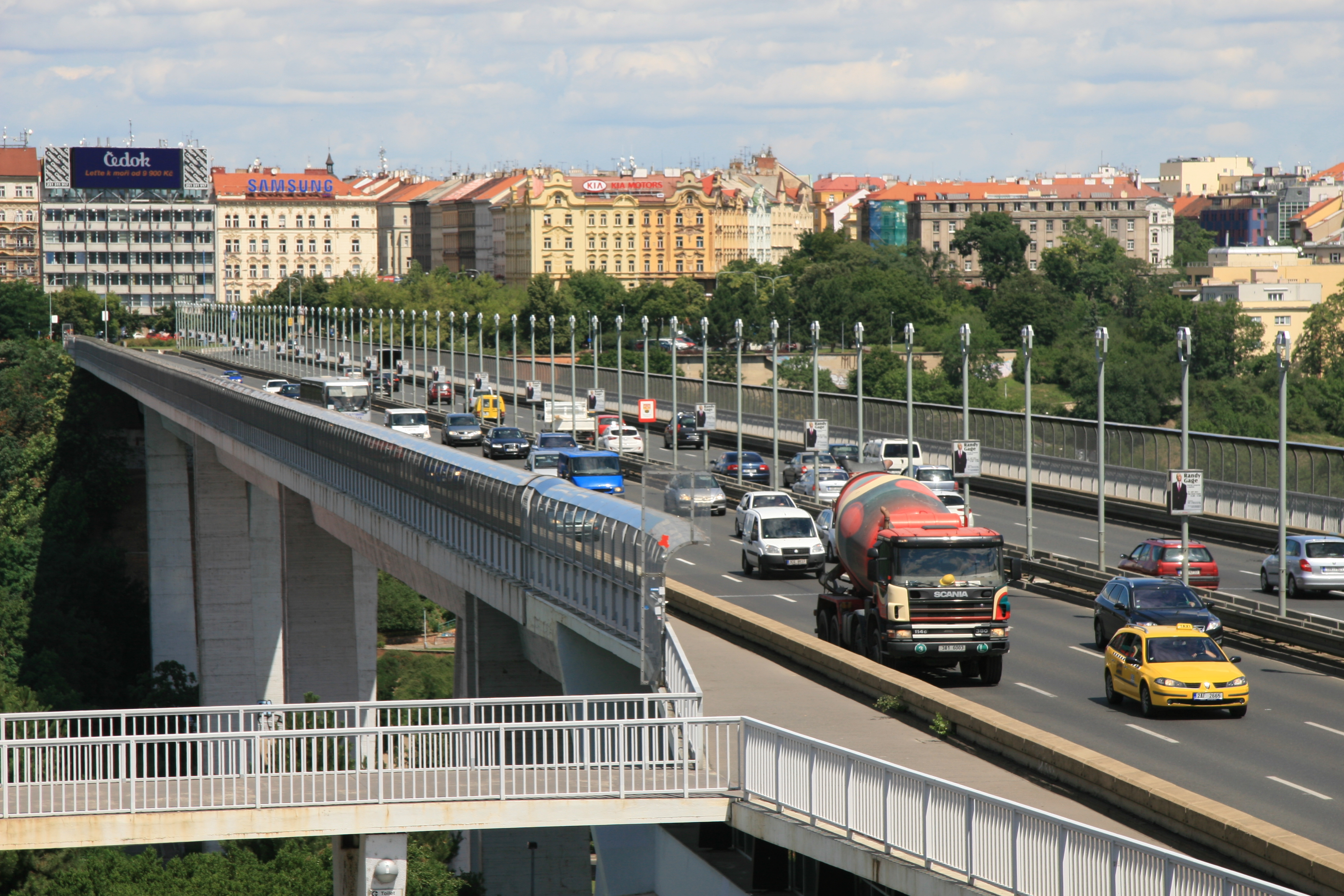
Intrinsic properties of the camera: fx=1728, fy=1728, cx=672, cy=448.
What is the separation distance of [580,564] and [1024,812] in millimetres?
14019

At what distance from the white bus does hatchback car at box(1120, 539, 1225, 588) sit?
46240 mm

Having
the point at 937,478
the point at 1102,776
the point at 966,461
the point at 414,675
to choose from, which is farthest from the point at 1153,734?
the point at 414,675

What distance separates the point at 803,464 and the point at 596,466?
15778 mm

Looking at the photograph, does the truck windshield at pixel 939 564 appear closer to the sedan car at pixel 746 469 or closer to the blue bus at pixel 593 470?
the blue bus at pixel 593 470

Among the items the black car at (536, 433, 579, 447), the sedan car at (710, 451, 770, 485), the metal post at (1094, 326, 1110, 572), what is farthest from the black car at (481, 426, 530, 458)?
the metal post at (1094, 326, 1110, 572)

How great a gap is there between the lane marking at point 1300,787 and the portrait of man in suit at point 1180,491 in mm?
16749

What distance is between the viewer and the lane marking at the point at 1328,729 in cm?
2164

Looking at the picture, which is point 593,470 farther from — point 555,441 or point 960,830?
point 960,830

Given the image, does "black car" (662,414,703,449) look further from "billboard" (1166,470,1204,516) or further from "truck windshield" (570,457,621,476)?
"billboard" (1166,470,1204,516)

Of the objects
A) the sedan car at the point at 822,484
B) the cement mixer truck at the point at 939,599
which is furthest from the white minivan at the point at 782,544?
the cement mixer truck at the point at 939,599

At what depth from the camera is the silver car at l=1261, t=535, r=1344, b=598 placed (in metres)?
37.4

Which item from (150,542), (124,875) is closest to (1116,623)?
(124,875)

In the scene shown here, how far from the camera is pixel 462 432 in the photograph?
7644cm

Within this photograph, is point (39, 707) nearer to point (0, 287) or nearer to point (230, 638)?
point (230, 638)
